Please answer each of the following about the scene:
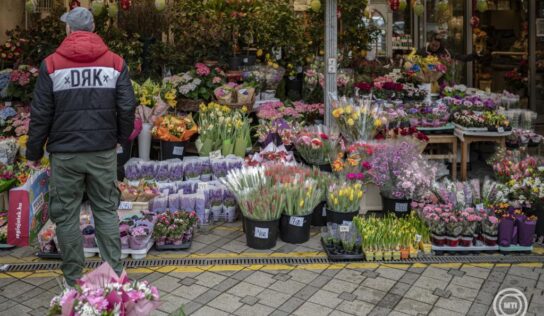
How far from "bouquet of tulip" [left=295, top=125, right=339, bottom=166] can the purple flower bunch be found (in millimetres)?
598

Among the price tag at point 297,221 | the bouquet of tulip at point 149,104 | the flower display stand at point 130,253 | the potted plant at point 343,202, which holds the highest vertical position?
the bouquet of tulip at point 149,104

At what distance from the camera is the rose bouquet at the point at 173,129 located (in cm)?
735

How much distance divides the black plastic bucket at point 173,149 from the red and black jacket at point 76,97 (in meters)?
3.04

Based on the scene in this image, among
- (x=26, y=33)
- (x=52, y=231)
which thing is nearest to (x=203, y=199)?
(x=52, y=231)

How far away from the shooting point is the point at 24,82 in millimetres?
8469

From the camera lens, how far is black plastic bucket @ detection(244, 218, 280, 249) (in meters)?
5.57

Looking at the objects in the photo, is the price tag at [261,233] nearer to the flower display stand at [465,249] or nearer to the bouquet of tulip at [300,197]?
the bouquet of tulip at [300,197]

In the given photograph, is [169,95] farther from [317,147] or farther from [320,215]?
[320,215]

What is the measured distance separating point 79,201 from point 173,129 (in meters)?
3.01

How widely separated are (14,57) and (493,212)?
24.8 feet

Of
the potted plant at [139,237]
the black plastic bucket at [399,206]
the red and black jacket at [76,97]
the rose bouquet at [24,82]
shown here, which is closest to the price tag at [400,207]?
the black plastic bucket at [399,206]

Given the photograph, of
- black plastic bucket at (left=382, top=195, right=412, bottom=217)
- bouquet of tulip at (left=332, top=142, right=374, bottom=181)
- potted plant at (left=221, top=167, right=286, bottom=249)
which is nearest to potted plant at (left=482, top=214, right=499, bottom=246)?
black plastic bucket at (left=382, top=195, right=412, bottom=217)

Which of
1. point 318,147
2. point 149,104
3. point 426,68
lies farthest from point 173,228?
point 426,68

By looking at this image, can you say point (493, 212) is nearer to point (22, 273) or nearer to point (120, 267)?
point (120, 267)
